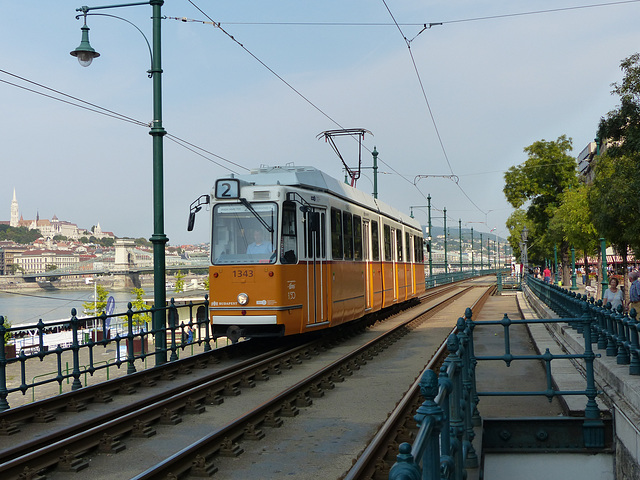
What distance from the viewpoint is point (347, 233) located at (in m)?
15.8

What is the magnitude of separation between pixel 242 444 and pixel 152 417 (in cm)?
144

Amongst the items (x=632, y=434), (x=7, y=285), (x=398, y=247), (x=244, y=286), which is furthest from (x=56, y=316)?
(x=632, y=434)

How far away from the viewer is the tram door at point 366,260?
1753 cm

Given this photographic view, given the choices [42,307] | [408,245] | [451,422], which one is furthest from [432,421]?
[42,307]

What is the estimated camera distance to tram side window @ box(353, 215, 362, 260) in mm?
16484

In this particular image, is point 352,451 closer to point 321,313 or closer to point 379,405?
point 379,405

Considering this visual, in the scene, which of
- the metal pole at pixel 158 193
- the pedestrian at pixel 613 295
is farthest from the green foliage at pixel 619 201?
the metal pole at pixel 158 193

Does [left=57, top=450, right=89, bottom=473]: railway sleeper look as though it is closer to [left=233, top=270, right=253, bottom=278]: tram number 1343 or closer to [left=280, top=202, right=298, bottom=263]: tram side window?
[left=233, top=270, right=253, bottom=278]: tram number 1343

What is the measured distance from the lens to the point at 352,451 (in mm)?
6707

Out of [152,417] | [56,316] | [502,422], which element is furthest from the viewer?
[56,316]

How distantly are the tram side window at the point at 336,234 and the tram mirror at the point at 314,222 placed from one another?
0.79 meters

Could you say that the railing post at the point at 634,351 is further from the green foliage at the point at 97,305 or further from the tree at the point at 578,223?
the green foliage at the point at 97,305

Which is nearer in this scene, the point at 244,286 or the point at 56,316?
the point at 244,286

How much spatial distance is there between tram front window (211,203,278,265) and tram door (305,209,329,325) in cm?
81
